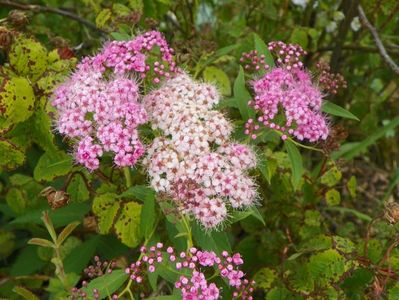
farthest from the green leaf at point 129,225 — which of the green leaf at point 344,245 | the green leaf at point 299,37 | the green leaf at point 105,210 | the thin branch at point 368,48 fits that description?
the thin branch at point 368,48

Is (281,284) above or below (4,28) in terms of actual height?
below

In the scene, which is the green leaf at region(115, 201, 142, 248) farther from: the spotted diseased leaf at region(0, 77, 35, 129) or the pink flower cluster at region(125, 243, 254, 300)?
the spotted diseased leaf at region(0, 77, 35, 129)

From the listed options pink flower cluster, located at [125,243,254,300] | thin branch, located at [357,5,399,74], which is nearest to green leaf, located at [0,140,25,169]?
pink flower cluster, located at [125,243,254,300]

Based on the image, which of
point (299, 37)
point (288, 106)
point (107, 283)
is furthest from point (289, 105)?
point (299, 37)

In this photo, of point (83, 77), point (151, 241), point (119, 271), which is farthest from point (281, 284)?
point (83, 77)

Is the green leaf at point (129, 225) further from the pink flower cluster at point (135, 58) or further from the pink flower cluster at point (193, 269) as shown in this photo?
the pink flower cluster at point (135, 58)

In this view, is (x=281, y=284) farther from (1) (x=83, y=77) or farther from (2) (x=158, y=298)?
(1) (x=83, y=77)

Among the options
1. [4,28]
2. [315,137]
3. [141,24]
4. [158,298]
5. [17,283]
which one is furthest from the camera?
[141,24]
